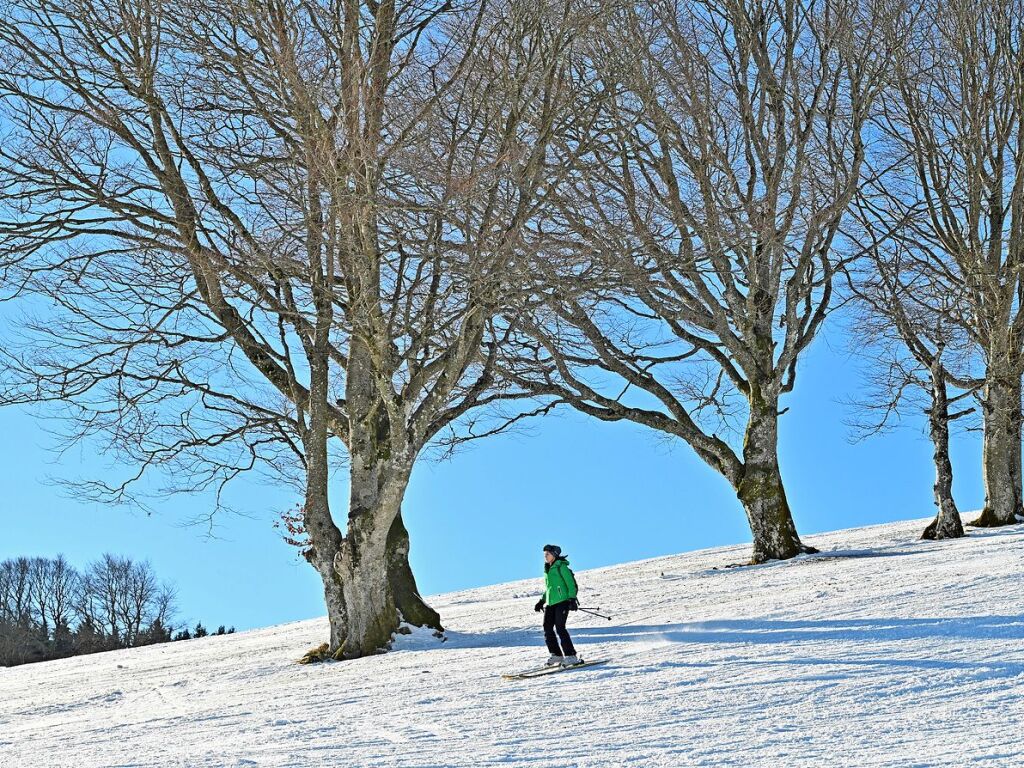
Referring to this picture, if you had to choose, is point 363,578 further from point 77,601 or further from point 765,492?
point 77,601

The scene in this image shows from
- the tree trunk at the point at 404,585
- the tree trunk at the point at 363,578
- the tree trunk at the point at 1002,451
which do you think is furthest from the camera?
the tree trunk at the point at 1002,451

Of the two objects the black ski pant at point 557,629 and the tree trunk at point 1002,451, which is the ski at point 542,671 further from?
the tree trunk at point 1002,451

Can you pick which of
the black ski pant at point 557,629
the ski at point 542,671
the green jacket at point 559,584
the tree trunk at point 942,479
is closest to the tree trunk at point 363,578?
the green jacket at point 559,584

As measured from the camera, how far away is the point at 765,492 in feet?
63.5

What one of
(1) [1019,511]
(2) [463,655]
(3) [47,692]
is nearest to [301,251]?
(2) [463,655]

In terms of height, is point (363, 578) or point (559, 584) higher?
point (363, 578)

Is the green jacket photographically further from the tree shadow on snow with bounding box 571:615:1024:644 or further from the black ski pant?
the tree shadow on snow with bounding box 571:615:1024:644

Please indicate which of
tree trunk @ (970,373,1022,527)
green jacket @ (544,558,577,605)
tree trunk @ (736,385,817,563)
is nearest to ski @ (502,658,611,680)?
green jacket @ (544,558,577,605)

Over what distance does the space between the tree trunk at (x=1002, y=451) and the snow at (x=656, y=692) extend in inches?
226

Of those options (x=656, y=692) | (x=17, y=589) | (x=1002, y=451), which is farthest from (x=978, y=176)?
(x=17, y=589)

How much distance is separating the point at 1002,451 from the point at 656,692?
16599mm

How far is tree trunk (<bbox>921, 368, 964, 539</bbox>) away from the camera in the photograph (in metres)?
19.8

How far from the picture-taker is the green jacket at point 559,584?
446 inches

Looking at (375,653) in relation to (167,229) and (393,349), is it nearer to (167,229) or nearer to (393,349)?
(393,349)
